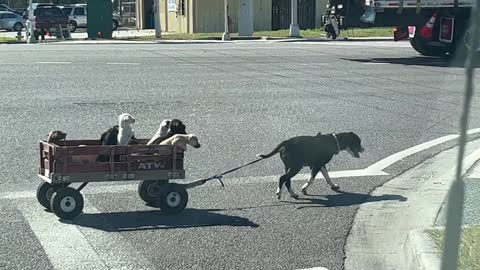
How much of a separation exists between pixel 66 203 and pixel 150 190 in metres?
0.85

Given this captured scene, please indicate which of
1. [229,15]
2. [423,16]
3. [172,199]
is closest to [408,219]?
[172,199]

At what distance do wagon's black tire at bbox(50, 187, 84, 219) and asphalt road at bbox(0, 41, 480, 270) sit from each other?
0.11 meters

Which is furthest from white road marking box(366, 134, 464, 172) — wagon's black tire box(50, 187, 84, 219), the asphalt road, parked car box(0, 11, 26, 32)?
parked car box(0, 11, 26, 32)

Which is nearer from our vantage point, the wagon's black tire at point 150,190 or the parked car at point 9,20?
the wagon's black tire at point 150,190

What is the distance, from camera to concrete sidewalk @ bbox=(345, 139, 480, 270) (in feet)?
17.9

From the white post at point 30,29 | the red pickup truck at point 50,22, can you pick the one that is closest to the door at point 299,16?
the red pickup truck at point 50,22

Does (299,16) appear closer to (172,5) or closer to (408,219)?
(172,5)

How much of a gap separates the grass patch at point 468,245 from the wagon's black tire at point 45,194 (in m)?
3.24

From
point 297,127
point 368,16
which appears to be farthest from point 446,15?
point 297,127

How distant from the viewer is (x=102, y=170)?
21.9 ft

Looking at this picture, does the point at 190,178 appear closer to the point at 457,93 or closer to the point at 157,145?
the point at 157,145

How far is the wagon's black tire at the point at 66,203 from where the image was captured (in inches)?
254

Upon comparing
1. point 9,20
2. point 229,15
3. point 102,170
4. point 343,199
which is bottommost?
point 343,199

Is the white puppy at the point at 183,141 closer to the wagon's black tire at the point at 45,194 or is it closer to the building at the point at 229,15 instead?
the wagon's black tire at the point at 45,194
